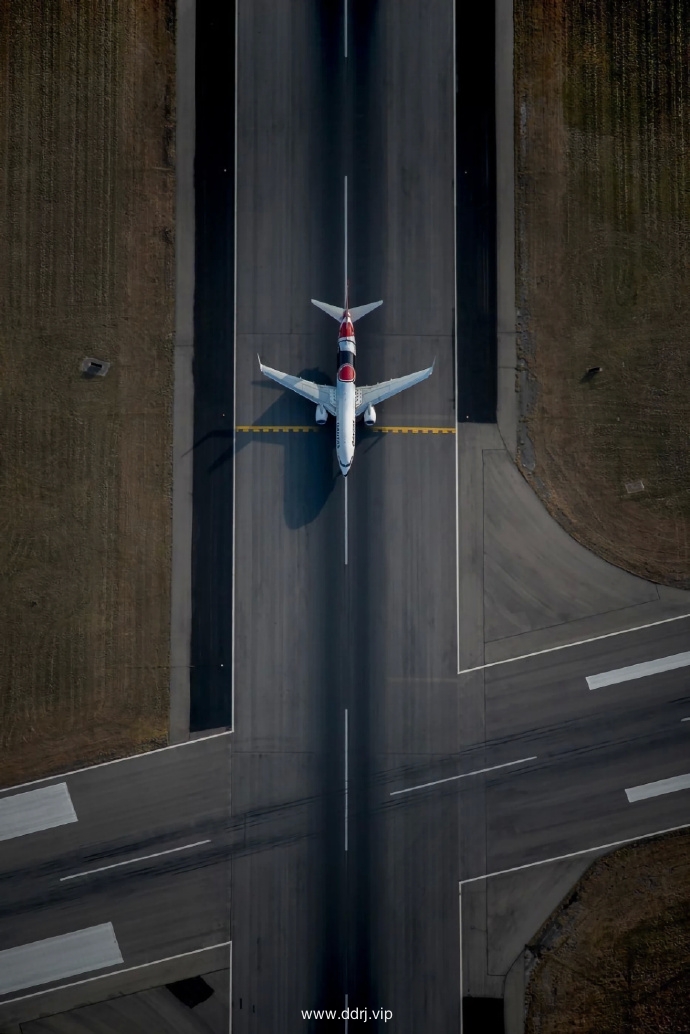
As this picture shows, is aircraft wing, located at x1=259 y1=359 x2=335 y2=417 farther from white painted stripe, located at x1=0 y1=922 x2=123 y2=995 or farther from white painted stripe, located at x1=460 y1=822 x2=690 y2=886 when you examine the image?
white painted stripe, located at x1=0 y1=922 x2=123 y2=995

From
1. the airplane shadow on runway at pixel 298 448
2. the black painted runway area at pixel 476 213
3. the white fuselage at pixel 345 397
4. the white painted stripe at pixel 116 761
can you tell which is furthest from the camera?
the black painted runway area at pixel 476 213

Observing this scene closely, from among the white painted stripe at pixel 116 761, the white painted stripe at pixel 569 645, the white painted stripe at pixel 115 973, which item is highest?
the white painted stripe at pixel 569 645

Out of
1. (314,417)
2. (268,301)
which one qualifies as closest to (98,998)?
(314,417)

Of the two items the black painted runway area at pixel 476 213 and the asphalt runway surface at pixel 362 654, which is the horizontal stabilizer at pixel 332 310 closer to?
the asphalt runway surface at pixel 362 654

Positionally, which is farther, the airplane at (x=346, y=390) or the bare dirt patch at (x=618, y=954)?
the bare dirt patch at (x=618, y=954)

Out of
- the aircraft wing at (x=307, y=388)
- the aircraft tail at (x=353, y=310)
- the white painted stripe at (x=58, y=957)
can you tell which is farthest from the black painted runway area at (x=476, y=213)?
the white painted stripe at (x=58, y=957)

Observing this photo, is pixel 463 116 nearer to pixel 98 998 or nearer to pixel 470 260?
pixel 470 260
